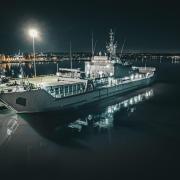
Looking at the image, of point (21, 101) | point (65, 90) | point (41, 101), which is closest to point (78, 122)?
point (41, 101)

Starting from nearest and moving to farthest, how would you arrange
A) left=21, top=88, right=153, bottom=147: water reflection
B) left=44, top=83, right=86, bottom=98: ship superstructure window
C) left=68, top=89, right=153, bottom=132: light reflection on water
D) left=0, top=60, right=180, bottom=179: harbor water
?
left=0, top=60, right=180, bottom=179: harbor water
left=21, top=88, right=153, bottom=147: water reflection
left=68, top=89, right=153, bottom=132: light reflection on water
left=44, top=83, right=86, bottom=98: ship superstructure window

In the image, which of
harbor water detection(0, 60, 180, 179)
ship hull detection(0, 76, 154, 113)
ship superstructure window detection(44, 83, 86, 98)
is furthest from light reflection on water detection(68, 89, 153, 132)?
ship superstructure window detection(44, 83, 86, 98)

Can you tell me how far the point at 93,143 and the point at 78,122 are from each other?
812cm

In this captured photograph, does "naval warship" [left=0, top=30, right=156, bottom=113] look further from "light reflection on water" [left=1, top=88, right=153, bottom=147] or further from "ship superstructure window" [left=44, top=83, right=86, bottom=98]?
"light reflection on water" [left=1, top=88, right=153, bottom=147]

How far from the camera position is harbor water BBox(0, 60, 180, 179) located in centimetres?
2131

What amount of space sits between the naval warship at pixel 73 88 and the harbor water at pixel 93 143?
155cm

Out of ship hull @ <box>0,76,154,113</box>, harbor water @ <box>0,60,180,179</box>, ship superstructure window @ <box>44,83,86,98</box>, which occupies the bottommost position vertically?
harbor water @ <box>0,60,180,179</box>

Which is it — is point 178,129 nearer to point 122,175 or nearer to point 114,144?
point 114,144

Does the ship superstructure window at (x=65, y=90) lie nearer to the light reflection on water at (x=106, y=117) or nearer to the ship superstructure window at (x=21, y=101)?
the ship superstructure window at (x=21, y=101)

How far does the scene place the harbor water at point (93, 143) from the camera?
21312 mm

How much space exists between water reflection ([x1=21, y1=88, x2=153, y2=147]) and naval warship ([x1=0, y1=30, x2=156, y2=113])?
4.88ft

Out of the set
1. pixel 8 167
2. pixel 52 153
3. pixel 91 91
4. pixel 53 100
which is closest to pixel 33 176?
pixel 8 167

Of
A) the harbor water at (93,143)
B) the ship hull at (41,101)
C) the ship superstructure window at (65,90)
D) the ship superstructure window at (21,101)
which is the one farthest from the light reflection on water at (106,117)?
the ship superstructure window at (21,101)

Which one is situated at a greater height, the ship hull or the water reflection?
the ship hull
